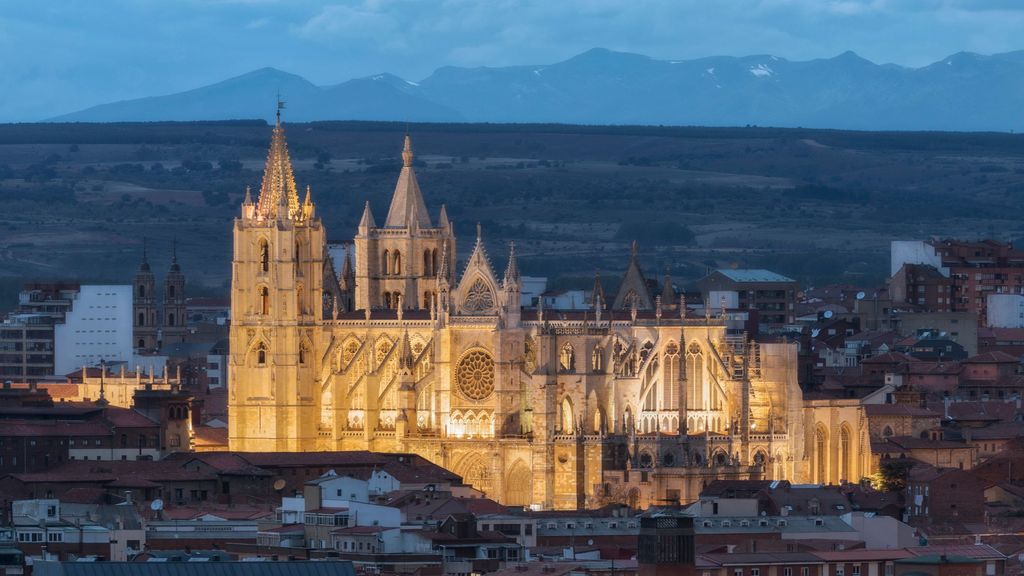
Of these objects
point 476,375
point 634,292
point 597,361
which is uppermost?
point 634,292

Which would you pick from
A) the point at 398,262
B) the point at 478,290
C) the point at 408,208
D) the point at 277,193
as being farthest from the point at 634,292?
the point at 277,193

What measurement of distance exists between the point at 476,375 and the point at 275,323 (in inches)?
349

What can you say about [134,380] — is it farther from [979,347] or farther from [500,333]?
[979,347]

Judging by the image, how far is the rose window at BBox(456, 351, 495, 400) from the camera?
146 meters

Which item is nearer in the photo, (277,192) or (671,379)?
(671,379)

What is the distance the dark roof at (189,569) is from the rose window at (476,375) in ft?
193

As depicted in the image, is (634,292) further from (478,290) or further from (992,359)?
(992,359)

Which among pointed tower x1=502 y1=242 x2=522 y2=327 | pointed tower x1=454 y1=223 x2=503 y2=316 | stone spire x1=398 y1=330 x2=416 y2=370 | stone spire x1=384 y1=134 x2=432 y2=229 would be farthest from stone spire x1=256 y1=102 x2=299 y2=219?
pointed tower x1=502 y1=242 x2=522 y2=327

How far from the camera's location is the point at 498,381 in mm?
144875

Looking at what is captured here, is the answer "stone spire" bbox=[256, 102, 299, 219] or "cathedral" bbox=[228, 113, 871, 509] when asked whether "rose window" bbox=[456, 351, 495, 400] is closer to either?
"cathedral" bbox=[228, 113, 871, 509]

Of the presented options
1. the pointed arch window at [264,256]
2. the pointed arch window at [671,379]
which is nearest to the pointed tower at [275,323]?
the pointed arch window at [264,256]

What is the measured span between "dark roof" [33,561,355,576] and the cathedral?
166ft

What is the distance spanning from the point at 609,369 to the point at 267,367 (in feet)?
48.8

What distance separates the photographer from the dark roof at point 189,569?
277 feet
